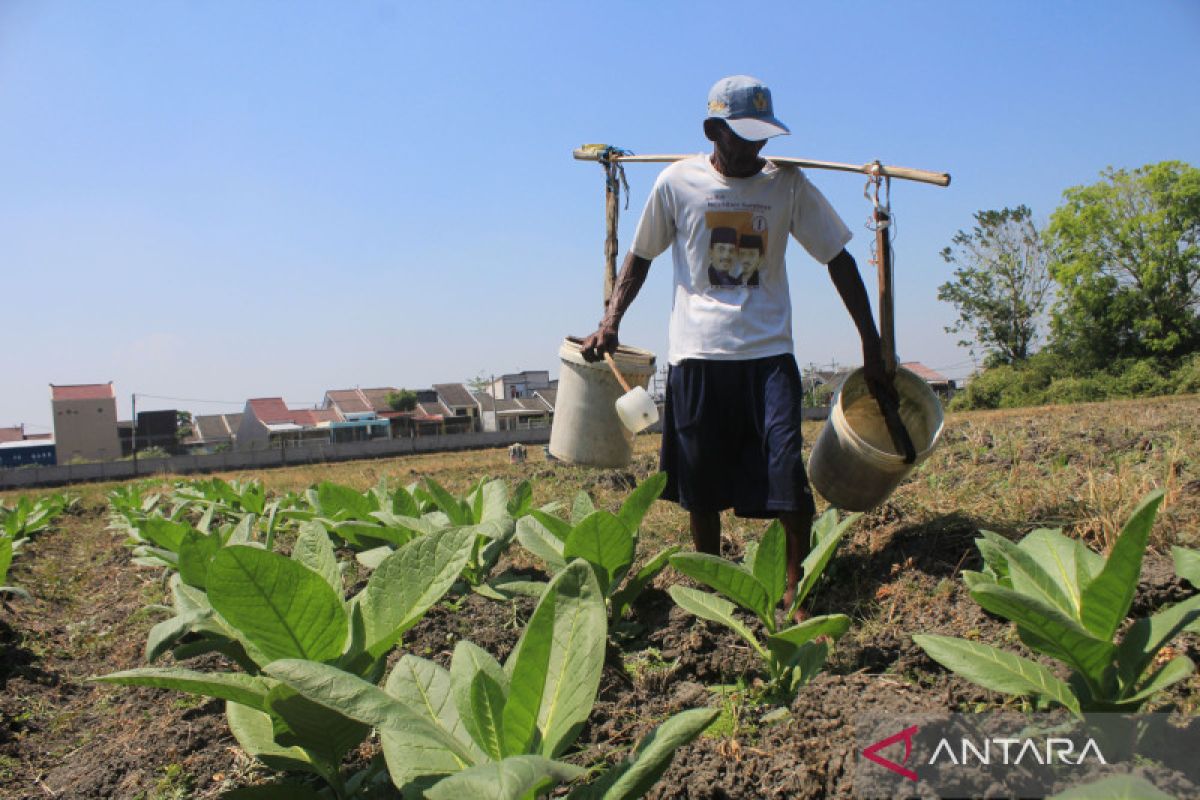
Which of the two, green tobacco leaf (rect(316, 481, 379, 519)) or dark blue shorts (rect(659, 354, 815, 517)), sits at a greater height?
dark blue shorts (rect(659, 354, 815, 517))

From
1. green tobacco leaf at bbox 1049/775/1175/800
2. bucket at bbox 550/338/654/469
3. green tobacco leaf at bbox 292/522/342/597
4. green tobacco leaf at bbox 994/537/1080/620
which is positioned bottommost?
green tobacco leaf at bbox 1049/775/1175/800

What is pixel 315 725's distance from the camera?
130cm

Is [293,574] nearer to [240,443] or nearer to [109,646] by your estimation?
[109,646]

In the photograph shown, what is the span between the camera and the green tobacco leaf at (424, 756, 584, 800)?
36.8 inches

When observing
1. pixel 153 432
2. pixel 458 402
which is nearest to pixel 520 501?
pixel 153 432

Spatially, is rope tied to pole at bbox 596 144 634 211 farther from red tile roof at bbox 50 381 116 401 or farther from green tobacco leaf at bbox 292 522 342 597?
red tile roof at bbox 50 381 116 401

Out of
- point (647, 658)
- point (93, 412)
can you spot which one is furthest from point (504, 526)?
point (93, 412)

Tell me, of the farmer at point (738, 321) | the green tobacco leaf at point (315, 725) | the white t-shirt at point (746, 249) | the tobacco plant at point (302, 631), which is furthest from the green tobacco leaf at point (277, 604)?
Answer: the white t-shirt at point (746, 249)

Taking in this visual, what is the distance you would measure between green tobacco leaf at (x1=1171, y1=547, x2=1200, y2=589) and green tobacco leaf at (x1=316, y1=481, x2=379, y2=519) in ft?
8.63

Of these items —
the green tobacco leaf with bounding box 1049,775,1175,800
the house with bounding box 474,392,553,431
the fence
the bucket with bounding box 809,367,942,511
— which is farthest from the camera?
the house with bounding box 474,392,553,431

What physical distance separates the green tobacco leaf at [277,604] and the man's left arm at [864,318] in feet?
6.34

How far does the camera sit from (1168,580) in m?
1.79

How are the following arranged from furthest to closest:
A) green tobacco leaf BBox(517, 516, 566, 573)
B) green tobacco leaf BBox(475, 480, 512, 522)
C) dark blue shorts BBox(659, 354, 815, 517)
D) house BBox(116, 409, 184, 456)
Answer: house BBox(116, 409, 184, 456) < green tobacco leaf BBox(475, 480, 512, 522) < dark blue shorts BBox(659, 354, 815, 517) < green tobacco leaf BBox(517, 516, 566, 573)

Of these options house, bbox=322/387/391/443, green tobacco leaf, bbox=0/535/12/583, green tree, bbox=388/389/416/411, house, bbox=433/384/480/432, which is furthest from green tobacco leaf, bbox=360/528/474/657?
green tree, bbox=388/389/416/411
